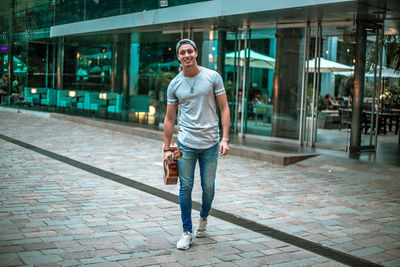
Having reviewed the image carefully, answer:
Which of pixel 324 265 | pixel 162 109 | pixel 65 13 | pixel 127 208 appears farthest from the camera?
pixel 65 13

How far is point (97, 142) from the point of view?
517 inches

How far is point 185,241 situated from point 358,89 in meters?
8.77

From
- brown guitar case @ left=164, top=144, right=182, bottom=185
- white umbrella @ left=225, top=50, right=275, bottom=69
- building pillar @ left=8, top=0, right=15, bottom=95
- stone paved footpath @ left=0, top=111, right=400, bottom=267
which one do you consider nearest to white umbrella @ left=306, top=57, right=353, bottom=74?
white umbrella @ left=225, top=50, right=275, bottom=69

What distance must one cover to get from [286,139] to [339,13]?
381 cm

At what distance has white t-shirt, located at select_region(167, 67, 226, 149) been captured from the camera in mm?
4715

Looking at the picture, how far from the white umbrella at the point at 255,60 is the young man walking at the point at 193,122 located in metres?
9.63

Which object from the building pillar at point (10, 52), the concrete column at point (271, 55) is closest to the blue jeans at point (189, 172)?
the concrete column at point (271, 55)

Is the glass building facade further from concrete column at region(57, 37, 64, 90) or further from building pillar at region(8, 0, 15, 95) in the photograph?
building pillar at region(8, 0, 15, 95)

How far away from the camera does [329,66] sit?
12.6m

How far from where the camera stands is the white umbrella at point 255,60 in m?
14.2

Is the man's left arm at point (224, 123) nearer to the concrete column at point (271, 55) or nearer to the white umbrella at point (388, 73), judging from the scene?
the white umbrella at point (388, 73)

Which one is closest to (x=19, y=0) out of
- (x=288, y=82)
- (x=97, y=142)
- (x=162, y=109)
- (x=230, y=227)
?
(x=162, y=109)

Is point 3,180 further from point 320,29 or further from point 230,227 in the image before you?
point 320,29

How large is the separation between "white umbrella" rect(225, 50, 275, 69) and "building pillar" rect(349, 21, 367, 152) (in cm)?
264
